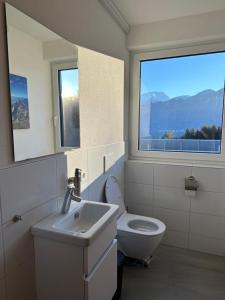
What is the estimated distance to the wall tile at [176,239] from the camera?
243 centimetres

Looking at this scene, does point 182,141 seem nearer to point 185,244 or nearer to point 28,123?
point 185,244

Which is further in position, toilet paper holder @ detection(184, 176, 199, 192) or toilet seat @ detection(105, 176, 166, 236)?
toilet paper holder @ detection(184, 176, 199, 192)

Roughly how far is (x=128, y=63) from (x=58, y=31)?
4.20 ft

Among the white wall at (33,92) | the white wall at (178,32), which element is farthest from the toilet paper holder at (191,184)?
the white wall at (33,92)

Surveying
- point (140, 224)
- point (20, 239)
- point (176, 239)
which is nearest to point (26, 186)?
point (20, 239)

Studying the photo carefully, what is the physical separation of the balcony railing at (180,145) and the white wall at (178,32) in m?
1.03

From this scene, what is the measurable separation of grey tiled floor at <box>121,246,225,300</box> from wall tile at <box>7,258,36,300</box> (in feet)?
2.84

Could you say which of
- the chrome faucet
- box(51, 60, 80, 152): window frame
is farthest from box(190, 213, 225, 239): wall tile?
box(51, 60, 80, 152): window frame

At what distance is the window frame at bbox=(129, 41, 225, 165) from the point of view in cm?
225

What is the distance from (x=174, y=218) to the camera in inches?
96.3

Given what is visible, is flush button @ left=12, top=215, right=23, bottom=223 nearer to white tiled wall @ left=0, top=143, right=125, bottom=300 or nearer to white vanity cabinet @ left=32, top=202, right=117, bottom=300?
white tiled wall @ left=0, top=143, right=125, bottom=300

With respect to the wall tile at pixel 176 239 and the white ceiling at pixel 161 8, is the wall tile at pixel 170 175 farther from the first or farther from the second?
the white ceiling at pixel 161 8

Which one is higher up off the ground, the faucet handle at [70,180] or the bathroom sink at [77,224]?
the faucet handle at [70,180]

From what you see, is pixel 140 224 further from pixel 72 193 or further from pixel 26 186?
pixel 26 186
